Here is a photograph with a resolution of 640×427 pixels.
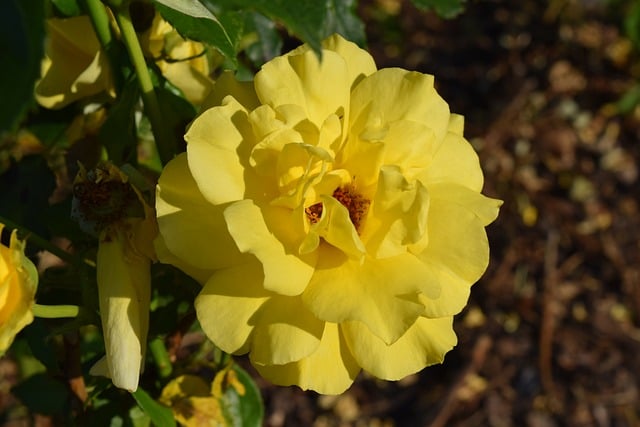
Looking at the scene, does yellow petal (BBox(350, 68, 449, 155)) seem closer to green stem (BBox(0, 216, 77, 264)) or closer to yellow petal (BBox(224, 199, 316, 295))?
yellow petal (BBox(224, 199, 316, 295))

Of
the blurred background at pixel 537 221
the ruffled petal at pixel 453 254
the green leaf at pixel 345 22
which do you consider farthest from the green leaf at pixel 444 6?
the blurred background at pixel 537 221

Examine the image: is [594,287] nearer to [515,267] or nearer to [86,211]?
[515,267]

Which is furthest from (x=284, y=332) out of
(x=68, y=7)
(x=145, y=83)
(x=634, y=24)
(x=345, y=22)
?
(x=634, y=24)

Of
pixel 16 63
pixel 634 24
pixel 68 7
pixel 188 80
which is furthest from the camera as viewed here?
pixel 634 24

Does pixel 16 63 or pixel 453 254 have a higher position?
pixel 16 63

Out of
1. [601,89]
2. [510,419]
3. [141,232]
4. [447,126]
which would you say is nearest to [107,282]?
[141,232]

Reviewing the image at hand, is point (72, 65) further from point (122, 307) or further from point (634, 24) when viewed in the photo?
point (634, 24)
